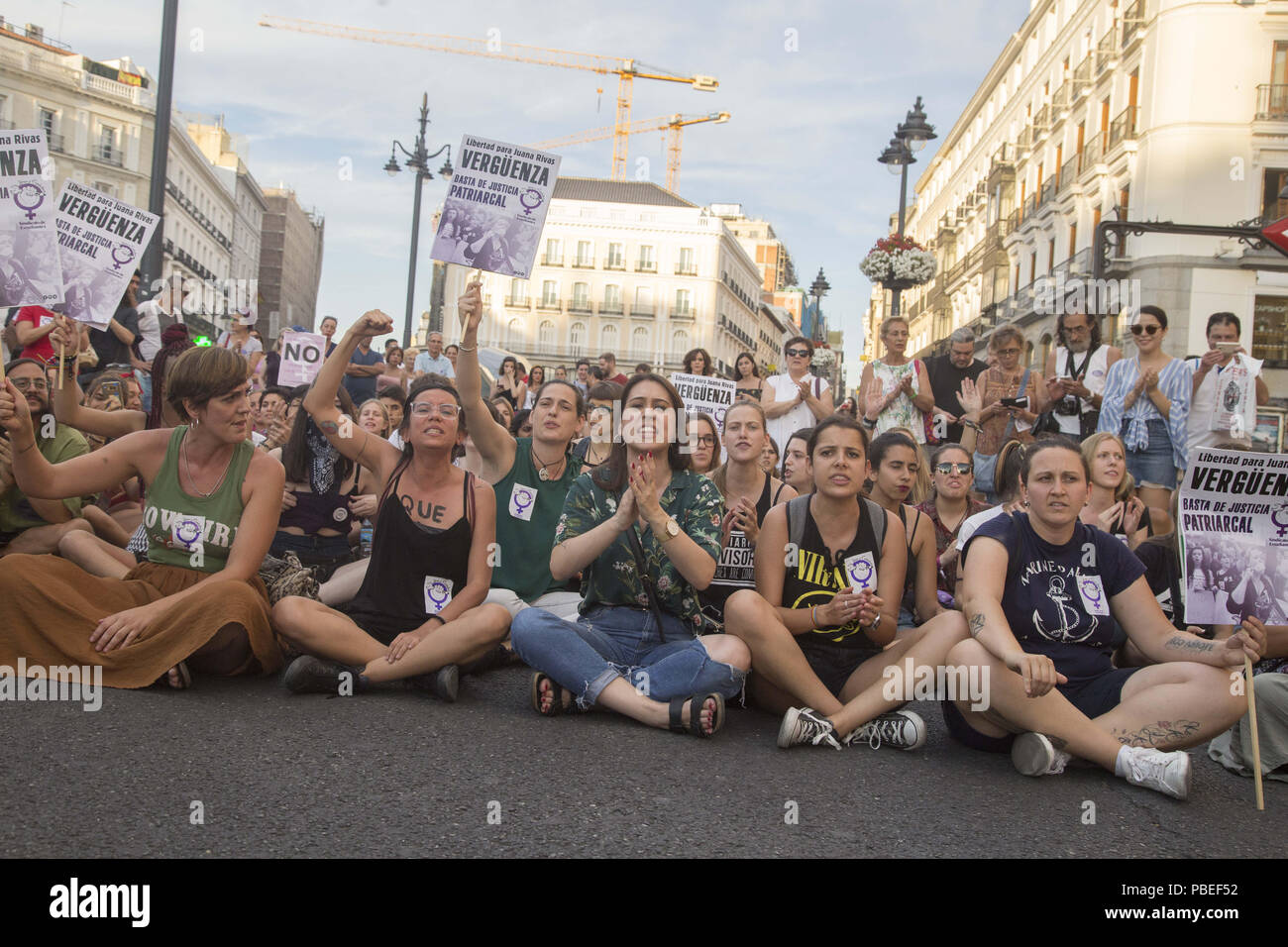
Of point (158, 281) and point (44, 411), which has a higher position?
point (158, 281)

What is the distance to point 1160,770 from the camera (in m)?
4.07

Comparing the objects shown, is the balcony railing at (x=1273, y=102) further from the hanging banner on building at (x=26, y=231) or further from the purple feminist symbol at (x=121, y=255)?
the hanging banner on building at (x=26, y=231)

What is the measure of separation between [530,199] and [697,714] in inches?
138

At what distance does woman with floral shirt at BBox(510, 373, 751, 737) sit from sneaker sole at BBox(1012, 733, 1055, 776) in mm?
1146

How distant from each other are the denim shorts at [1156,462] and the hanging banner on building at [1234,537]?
12.7 feet

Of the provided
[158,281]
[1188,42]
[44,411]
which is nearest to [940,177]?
[1188,42]

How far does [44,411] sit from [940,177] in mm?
70097

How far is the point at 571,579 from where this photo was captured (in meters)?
6.50

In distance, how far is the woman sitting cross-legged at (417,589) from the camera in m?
4.90

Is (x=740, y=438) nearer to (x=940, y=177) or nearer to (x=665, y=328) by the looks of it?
(x=940, y=177)

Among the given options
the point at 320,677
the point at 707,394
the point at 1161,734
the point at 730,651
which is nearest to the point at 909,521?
the point at 730,651

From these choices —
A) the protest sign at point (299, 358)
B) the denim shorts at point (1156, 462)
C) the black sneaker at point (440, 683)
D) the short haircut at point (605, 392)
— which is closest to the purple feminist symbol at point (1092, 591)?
the black sneaker at point (440, 683)

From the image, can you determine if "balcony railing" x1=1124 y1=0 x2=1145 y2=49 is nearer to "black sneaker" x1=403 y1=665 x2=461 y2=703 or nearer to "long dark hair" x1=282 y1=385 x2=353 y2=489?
"long dark hair" x1=282 y1=385 x2=353 y2=489

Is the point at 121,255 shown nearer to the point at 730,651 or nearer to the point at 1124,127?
the point at 730,651
